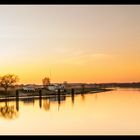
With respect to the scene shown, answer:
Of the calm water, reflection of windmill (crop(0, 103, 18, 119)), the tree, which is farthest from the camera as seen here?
the tree

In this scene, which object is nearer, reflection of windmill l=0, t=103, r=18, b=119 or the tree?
reflection of windmill l=0, t=103, r=18, b=119

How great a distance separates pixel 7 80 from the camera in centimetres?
2719

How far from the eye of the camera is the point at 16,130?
341 inches

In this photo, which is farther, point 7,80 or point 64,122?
point 7,80

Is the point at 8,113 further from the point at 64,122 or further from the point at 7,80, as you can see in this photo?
the point at 7,80

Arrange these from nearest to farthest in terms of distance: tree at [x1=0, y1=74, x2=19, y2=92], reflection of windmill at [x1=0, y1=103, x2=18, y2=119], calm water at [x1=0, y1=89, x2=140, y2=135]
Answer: calm water at [x1=0, y1=89, x2=140, y2=135] → reflection of windmill at [x1=0, y1=103, x2=18, y2=119] → tree at [x1=0, y1=74, x2=19, y2=92]

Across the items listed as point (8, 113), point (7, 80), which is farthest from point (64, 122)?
point (7, 80)

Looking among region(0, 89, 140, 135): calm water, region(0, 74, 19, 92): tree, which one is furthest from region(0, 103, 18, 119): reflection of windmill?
region(0, 74, 19, 92): tree

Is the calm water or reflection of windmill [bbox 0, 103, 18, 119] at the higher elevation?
reflection of windmill [bbox 0, 103, 18, 119]

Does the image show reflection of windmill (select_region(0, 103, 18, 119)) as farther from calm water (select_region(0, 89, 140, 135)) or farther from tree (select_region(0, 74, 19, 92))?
tree (select_region(0, 74, 19, 92))

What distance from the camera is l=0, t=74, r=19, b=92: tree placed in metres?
26.8

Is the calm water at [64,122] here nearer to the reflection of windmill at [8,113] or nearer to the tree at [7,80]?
the reflection of windmill at [8,113]

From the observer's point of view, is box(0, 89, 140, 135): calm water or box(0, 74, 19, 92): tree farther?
box(0, 74, 19, 92): tree
